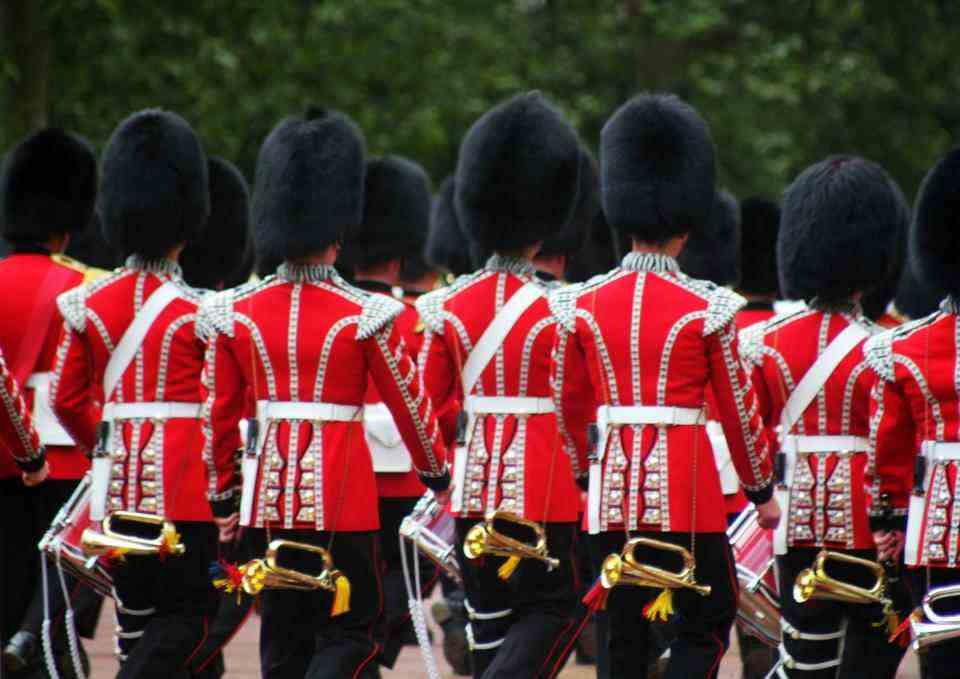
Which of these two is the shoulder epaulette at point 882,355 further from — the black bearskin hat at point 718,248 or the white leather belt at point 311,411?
the black bearskin hat at point 718,248

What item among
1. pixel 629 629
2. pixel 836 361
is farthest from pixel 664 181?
pixel 629 629

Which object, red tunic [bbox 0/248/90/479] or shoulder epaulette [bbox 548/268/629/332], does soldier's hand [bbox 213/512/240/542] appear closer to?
shoulder epaulette [bbox 548/268/629/332]

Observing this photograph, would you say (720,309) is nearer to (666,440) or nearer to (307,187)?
(666,440)

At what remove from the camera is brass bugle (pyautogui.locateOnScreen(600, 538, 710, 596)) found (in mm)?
5957

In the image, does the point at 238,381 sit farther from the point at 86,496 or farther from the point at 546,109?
the point at 546,109

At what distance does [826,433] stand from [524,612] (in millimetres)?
1104

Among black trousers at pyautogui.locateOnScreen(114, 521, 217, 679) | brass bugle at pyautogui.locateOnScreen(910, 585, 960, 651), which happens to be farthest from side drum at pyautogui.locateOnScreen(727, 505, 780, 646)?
black trousers at pyautogui.locateOnScreen(114, 521, 217, 679)

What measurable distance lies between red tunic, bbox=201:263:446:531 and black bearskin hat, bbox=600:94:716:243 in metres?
0.78

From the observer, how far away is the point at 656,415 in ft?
20.0

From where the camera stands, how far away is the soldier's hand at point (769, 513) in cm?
619

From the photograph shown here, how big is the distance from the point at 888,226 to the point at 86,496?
2.76 metres

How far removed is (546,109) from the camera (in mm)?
7457

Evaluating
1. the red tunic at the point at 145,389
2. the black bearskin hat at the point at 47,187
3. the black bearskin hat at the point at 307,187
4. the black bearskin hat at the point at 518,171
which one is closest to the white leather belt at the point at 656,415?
the black bearskin hat at the point at 307,187

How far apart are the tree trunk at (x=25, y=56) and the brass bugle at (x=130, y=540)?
6.84 m
